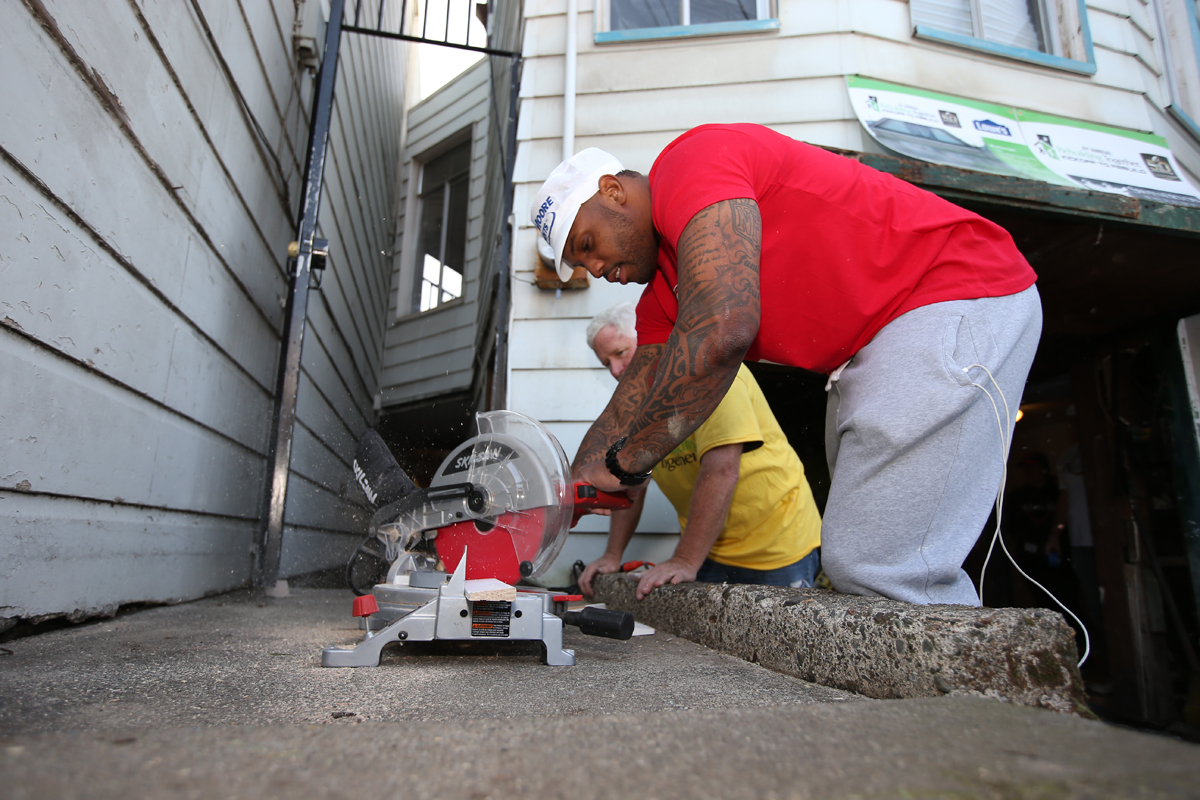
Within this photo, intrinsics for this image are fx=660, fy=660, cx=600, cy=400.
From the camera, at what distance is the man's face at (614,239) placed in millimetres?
1864

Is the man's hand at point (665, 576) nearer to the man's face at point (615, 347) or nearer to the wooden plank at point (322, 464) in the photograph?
the man's face at point (615, 347)

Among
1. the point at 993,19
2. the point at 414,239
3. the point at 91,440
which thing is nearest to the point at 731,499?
the point at 91,440

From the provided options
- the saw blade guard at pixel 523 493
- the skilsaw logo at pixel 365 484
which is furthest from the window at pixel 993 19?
the skilsaw logo at pixel 365 484

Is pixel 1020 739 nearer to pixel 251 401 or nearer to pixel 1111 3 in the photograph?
pixel 251 401

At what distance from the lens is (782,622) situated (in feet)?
4.61

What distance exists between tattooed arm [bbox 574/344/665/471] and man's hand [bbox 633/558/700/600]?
0.44 meters

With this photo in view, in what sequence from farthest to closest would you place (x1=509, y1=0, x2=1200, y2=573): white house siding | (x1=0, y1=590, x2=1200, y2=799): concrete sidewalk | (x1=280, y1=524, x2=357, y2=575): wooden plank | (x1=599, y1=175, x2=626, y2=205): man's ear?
1. (x1=280, y1=524, x2=357, y2=575): wooden plank
2. (x1=509, y1=0, x2=1200, y2=573): white house siding
3. (x1=599, y1=175, x2=626, y2=205): man's ear
4. (x1=0, y1=590, x2=1200, y2=799): concrete sidewalk

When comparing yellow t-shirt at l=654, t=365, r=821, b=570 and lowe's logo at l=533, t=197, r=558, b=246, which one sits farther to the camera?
yellow t-shirt at l=654, t=365, r=821, b=570

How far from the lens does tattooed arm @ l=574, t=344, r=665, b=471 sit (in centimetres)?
229

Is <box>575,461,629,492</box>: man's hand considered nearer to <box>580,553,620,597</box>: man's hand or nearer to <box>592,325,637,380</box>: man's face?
<box>592,325,637,380</box>: man's face

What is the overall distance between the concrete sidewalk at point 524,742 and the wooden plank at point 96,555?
0.44 meters

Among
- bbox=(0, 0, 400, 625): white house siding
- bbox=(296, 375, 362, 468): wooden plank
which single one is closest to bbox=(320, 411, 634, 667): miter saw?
bbox=(0, 0, 400, 625): white house siding

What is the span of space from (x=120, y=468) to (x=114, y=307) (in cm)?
49

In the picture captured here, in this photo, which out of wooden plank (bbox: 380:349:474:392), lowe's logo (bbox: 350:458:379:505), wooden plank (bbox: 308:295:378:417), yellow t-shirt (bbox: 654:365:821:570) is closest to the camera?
lowe's logo (bbox: 350:458:379:505)
